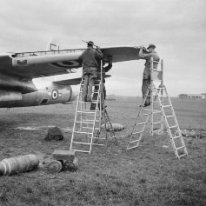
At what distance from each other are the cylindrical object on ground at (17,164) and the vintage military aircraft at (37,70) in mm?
5056

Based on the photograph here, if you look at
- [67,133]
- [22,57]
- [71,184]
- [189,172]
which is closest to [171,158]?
[189,172]

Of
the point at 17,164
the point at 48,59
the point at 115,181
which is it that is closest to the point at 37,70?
the point at 48,59

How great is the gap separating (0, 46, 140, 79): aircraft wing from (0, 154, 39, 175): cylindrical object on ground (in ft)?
16.9

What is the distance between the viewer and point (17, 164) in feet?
20.0

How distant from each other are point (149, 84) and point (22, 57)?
6.14 meters

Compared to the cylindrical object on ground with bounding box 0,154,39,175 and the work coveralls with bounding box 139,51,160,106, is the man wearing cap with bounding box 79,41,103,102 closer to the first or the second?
the work coveralls with bounding box 139,51,160,106

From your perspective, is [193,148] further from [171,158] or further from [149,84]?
[149,84]

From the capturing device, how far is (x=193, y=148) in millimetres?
9492

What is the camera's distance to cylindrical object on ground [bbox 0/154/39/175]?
588 centimetres

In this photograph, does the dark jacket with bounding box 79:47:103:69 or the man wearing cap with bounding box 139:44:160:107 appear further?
the dark jacket with bounding box 79:47:103:69

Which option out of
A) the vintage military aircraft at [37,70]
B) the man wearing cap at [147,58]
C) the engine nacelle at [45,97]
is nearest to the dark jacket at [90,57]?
the vintage military aircraft at [37,70]

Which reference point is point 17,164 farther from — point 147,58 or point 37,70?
point 37,70

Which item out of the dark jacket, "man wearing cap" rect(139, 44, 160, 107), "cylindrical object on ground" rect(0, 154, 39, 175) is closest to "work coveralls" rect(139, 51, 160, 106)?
"man wearing cap" rect(139, 44, 160, 107)

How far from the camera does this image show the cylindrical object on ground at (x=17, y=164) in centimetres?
588
